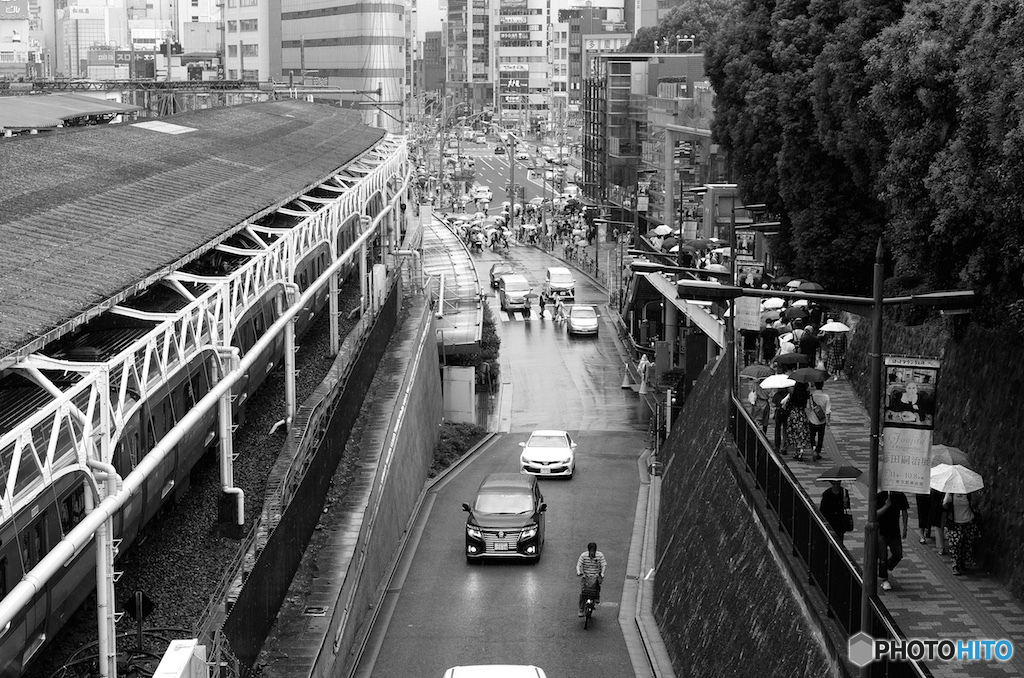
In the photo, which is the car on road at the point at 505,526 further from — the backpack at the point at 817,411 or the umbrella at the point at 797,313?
the umbrella at the point at 797,313

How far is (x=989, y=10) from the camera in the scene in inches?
629

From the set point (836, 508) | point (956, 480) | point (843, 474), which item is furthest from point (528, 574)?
point (956, 480)

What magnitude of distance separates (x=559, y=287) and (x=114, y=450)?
1956 inches

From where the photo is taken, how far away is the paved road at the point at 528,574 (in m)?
19.8

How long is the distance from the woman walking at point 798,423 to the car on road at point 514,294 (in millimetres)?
38514

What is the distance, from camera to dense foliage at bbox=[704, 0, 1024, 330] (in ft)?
52.1

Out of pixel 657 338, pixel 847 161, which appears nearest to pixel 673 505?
pixel 847 161

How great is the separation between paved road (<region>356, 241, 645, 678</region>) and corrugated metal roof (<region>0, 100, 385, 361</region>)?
20.0 feet

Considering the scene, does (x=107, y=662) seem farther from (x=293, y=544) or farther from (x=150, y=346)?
(x=293, y=544)

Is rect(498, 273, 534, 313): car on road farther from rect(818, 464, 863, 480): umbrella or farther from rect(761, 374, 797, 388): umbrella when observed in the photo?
rect(818, 464, 863, 480): umbrella

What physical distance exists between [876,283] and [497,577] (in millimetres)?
12892

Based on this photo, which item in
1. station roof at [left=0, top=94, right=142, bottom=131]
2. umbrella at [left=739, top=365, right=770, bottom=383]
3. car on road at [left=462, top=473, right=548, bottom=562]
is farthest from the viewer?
station roof at [left=0, top=94, right=142, bottom=131]

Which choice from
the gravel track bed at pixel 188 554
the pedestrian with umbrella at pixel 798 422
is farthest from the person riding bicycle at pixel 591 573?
the gravel track bed at pixel 188 554

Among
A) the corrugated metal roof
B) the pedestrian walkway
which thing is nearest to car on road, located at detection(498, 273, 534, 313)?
the corrugated metal roof
